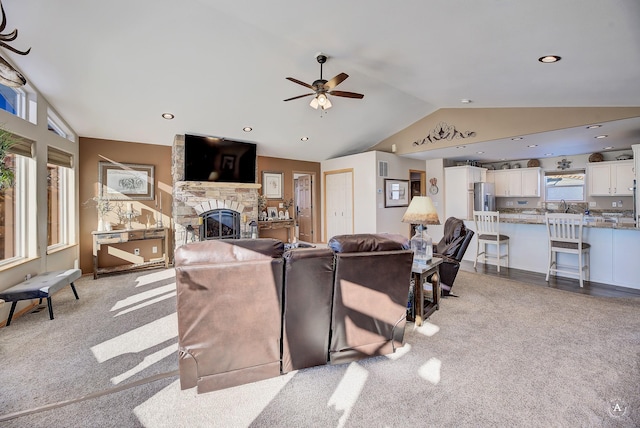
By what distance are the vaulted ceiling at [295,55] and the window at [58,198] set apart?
0.70 metres

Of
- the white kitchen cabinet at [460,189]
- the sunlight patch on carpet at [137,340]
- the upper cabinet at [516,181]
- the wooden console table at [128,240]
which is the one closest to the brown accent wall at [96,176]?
the wooden console table at [128,240]

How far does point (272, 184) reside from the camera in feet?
23.2

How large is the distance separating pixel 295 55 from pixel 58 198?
433 cm

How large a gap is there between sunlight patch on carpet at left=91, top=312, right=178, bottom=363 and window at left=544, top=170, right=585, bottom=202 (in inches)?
336

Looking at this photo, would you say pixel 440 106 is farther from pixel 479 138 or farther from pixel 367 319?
pixel 367 319

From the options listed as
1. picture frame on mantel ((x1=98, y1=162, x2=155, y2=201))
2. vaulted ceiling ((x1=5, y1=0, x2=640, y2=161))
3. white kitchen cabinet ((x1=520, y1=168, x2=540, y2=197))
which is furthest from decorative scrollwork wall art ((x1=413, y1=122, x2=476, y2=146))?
picture frame on mantel ((x1=98, y1=162, x2=155, y2=201))

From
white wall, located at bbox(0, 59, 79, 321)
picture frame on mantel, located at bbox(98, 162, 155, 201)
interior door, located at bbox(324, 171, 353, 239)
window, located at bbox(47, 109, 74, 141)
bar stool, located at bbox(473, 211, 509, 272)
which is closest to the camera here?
white wall, located at bbox(0, 59, 79, 321)

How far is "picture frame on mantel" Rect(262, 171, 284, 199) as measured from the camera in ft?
22.8

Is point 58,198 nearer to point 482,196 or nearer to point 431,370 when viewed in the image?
point 431,370

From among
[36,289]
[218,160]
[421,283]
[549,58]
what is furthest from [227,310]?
[218,160]

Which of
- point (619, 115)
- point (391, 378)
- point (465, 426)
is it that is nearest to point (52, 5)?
point (391, 378)

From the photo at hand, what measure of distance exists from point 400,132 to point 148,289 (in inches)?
230

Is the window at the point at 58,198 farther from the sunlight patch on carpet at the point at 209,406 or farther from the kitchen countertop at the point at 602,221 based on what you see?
the kitchen countertop at the point at 602,221

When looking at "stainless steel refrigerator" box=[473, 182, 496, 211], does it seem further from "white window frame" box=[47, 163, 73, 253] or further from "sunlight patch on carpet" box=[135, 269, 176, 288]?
"white window frame" box=[47, 163, 73, 253]
